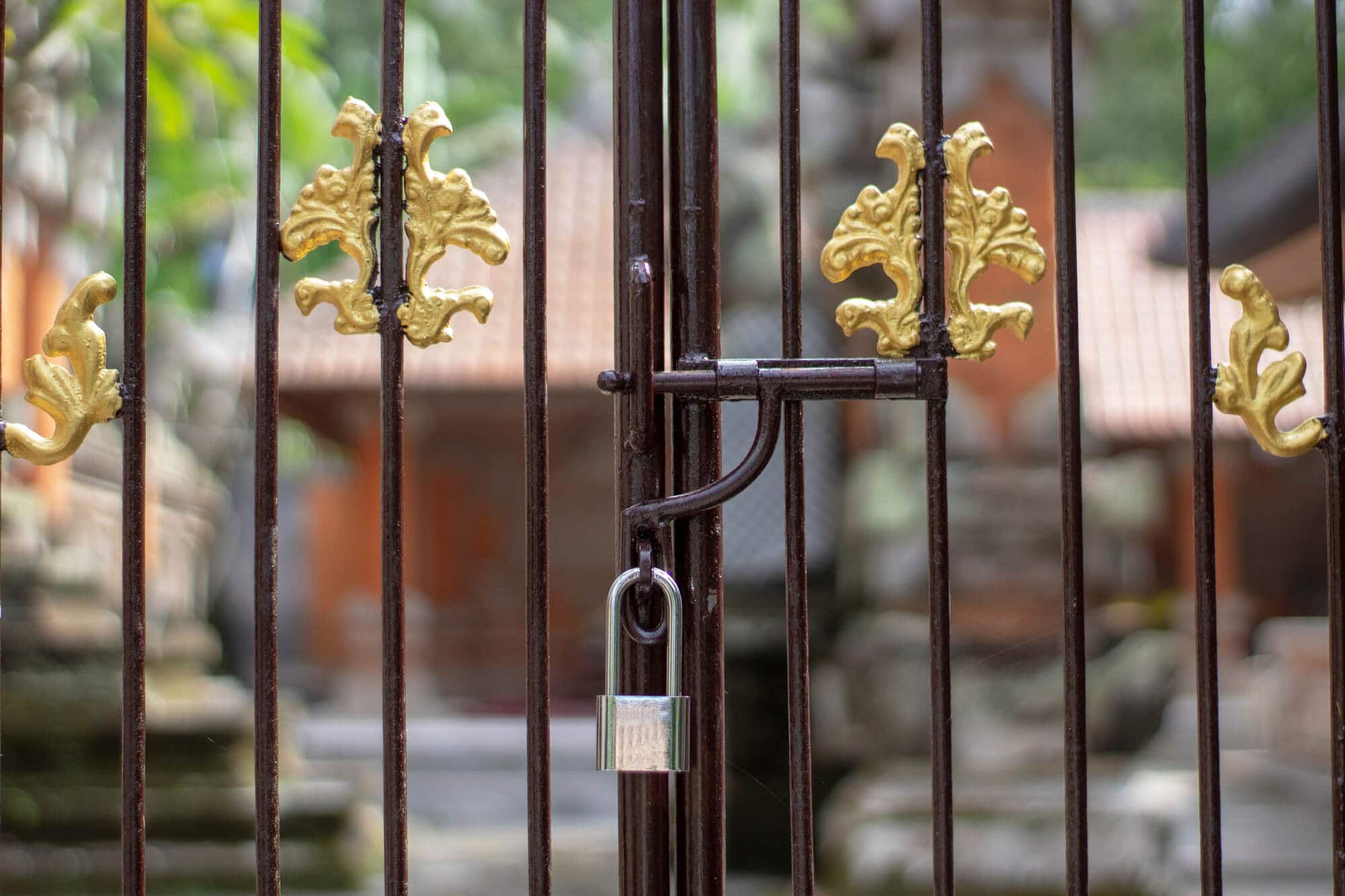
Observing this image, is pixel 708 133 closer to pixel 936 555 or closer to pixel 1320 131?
pixel 936 555

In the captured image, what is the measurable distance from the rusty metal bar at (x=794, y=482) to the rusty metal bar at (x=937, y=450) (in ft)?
0.32

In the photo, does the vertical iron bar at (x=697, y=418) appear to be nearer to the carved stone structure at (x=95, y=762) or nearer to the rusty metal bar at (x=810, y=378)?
the rusty metal bar at (x=810, y=378)

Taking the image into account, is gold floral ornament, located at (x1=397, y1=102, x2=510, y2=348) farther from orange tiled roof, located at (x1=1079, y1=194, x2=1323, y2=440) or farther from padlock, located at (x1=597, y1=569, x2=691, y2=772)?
orange tiled roof, located at (x1=1079, y1=194, x2=1323, y2=440)

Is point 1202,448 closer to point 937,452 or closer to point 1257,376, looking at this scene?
point 1257,376

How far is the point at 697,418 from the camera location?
1.04 meters

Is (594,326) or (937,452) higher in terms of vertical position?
(594,326)

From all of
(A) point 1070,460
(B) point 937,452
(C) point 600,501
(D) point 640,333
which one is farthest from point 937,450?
(C) point 600,501

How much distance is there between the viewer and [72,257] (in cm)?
522

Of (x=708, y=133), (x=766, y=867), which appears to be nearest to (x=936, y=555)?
(x=708, y=133)

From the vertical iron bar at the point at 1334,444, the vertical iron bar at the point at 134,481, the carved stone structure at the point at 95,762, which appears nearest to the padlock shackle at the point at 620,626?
the vertical iron bar at the point at 134,481

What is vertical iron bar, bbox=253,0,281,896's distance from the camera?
1.03 m

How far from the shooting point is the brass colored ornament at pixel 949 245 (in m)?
1.02

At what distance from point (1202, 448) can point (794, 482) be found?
314mm

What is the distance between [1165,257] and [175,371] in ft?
15.3
